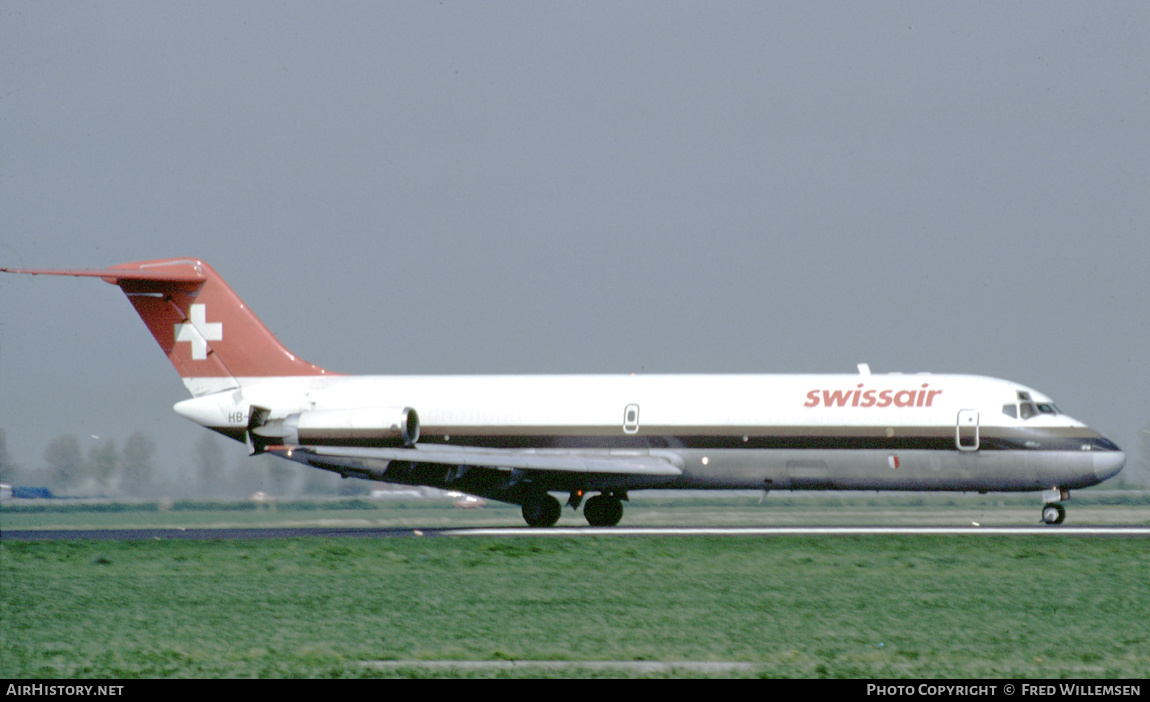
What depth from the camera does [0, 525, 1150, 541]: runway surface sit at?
3008cm

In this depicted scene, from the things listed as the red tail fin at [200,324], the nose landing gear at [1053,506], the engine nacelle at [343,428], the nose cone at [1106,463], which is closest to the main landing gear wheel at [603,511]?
the engine nacelle at [343,428]

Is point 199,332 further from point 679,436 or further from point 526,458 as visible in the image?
point 679,436

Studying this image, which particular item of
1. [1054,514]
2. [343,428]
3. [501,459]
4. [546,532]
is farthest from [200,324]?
[1054,514]

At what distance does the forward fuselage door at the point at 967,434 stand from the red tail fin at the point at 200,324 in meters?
18.0

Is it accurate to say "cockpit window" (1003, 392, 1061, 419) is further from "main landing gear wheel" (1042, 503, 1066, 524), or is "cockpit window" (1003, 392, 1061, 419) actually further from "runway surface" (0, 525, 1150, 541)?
"runway surface" (0, 525, 1150, 541)

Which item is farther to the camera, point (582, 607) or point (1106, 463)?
point (1106, 463)

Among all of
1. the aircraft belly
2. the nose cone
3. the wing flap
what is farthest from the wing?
the nose cone

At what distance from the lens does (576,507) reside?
3666cm

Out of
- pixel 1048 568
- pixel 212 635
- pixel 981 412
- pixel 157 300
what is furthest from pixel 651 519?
pixel 212 635

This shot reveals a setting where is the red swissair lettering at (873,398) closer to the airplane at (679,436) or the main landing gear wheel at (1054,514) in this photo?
the airplane at (679,436)

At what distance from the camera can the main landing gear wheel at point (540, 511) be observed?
36719 mm

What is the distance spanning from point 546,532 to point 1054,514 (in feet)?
39.5

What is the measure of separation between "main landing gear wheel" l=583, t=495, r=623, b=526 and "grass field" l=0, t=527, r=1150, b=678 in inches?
387
